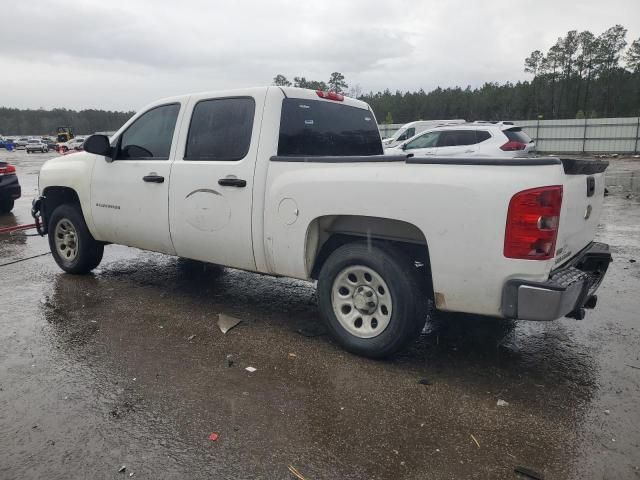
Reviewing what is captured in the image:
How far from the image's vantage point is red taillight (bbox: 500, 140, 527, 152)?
42.4 feet

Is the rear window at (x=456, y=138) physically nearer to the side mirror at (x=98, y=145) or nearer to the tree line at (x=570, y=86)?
the side mirror at (x=98, y=145)

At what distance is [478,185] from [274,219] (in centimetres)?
164

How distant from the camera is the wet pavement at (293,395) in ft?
8.48

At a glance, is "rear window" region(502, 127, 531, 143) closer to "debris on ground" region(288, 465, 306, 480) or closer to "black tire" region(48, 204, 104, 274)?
"black tire" region(48, 204, 104, 274)

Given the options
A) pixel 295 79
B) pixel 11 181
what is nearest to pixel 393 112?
pixel 295 79

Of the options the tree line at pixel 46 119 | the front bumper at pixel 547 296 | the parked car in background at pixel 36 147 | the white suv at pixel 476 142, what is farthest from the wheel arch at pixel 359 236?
the tree line at pixel 46 119

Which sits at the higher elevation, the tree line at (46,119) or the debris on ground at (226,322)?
the tree line at (46,119)

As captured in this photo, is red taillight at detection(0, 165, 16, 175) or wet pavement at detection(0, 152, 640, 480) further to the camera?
red taillight at detection(0, 165, 16, 175)

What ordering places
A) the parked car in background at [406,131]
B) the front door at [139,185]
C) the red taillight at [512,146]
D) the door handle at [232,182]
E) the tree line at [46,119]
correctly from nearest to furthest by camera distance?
the door handle at [232,182] < the front door at [139,185] < the red taillight at [512,146] < the parked car in background at [406,131] < the tree line at [46,119]

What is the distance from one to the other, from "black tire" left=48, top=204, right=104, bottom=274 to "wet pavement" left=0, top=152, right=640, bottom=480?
0.71 m

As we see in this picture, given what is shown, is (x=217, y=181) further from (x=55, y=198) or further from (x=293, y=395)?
(x=55, y=198)

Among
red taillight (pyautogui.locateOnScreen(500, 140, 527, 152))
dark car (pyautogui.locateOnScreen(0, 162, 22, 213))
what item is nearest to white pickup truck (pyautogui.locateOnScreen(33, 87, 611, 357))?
dark car (pyautogui.locateOnScreen(0, 162, 22, 213))

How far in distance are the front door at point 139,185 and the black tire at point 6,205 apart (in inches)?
286

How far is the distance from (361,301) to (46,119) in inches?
5818
